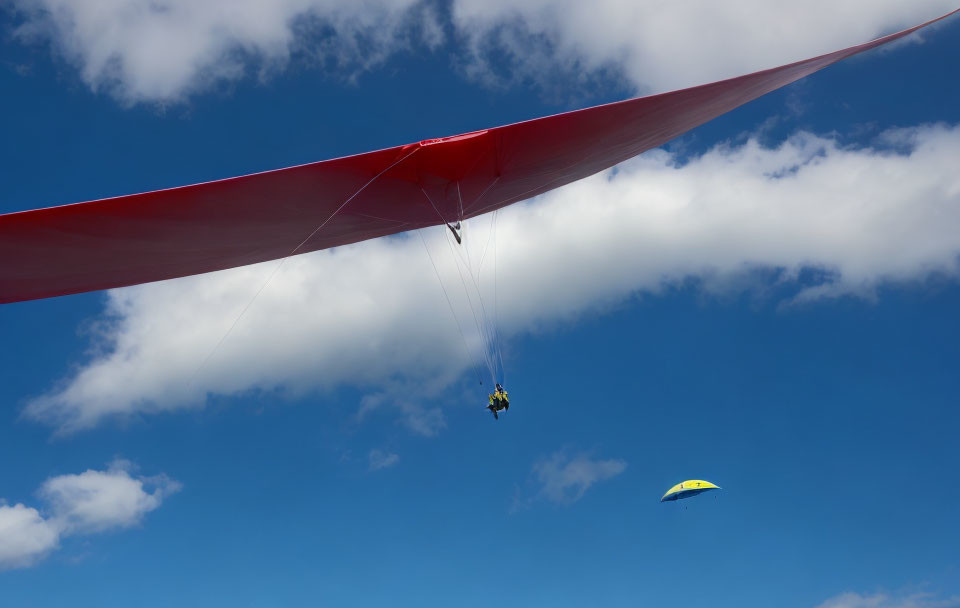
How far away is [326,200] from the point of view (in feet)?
28.4

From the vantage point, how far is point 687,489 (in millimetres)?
22312

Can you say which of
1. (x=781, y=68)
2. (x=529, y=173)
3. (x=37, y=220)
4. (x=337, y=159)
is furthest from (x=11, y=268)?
(x=781, y=68)

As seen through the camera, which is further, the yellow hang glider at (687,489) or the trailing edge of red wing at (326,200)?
the yellow hang glider at (687,489)

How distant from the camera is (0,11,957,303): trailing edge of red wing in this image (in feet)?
25.4

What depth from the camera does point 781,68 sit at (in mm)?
8938

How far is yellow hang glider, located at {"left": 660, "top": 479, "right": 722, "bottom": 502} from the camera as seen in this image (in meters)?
22.0

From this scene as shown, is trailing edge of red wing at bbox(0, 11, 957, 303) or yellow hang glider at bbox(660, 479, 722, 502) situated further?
yellow hang glider at bbox(660, 479, 722, 502)

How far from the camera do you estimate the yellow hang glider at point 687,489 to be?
21989mm

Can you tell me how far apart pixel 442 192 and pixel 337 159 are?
1.86 m

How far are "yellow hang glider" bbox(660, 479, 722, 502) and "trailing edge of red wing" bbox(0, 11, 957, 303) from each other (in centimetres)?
1442

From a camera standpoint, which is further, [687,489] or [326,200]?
[687,489]

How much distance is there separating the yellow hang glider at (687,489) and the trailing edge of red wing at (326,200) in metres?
14.4

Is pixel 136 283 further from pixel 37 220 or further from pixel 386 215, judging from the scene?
pixel 386 215

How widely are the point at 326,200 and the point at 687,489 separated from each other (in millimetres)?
17477
